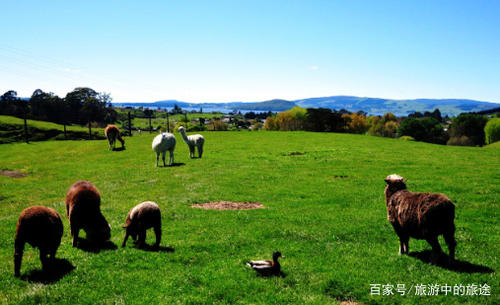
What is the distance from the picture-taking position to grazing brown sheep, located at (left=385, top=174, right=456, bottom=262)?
8555 millimetres

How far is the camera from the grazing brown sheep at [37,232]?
27.6 ft

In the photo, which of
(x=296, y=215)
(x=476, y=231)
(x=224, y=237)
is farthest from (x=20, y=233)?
(x=476, y=231)

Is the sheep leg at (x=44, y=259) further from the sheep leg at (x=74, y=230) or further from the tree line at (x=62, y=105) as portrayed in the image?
the tree line at (x=62, y=105)

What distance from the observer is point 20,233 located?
8.40 meters

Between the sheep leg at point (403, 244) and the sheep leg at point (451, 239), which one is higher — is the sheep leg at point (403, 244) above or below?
below

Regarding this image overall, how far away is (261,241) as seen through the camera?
456 inches

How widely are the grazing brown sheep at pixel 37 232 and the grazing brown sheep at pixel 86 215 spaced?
156 centimetres

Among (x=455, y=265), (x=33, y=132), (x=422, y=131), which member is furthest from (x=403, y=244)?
(x=422, y=131)

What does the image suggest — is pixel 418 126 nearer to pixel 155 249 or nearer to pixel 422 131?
pixel 422 131

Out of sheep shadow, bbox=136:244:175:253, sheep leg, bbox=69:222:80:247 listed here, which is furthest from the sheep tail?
sheep shadow, bbox=136:244:175:253

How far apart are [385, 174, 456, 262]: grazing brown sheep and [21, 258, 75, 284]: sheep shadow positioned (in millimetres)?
10245

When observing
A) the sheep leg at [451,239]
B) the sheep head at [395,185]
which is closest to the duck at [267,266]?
the sheep head at [395,185]

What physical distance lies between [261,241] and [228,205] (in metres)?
5.95

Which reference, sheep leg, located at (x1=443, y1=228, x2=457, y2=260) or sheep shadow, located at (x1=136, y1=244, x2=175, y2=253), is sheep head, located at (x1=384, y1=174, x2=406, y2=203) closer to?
sheep leg, located at (x1=443, y1=228, x2=457, y2=260)
